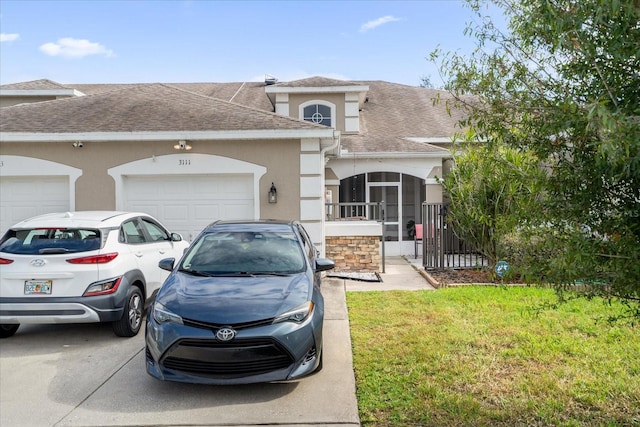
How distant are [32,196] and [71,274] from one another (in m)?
5.37

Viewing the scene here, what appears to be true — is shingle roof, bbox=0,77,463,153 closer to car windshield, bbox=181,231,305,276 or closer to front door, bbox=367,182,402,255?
front door, bbox=367,182,402,255

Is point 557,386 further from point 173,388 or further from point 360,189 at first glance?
point 360,189

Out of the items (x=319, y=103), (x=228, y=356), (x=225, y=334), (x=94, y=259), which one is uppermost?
(x=319, y=103)

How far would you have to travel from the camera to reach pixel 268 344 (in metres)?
4.32

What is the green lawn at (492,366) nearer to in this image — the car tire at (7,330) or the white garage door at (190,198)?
the white garage door at (190,198)

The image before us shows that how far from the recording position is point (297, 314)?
4578mm

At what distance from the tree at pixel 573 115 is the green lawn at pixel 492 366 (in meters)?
1.02

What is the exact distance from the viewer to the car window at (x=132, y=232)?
6750 millimetres

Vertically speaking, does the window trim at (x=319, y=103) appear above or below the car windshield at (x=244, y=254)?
above

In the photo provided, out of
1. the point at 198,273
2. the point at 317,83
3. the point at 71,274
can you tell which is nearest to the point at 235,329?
the point at 198,273

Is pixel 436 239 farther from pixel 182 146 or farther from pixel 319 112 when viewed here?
pixel 319 112

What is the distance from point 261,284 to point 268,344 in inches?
36.0

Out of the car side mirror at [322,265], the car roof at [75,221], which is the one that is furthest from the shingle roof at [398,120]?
the car roof at [75,221]

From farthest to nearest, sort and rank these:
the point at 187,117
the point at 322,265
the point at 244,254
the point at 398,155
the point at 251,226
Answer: the point at 398,155 → the point at 187,117 → the point at 251,226 → the point at 322,265 → the point at 244,254
